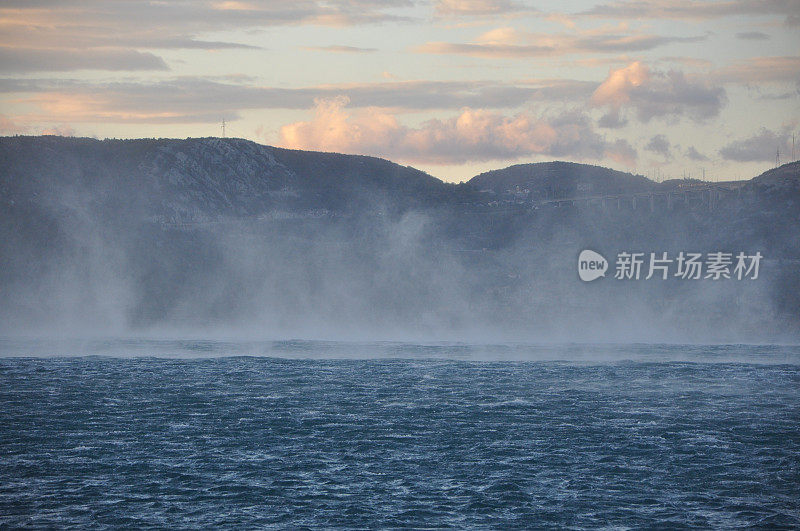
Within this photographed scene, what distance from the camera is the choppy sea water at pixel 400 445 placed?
51.2 meters

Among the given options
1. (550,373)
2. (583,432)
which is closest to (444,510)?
(583,432)

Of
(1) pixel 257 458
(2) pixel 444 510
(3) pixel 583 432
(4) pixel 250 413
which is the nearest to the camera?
(2) pixel 444 510

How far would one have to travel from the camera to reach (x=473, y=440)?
72.2m

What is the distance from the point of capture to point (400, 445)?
70.1 meters

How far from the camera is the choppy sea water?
51.2 meters

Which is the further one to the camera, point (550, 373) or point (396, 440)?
point (550, 373)

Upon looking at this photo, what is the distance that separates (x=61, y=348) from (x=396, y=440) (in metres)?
109

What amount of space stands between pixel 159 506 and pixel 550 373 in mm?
75047

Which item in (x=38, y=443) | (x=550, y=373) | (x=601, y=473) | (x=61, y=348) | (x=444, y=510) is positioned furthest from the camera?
(x=61, y=348)

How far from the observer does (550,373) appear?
12069 centimetres

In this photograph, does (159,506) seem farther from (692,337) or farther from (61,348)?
(692,337)

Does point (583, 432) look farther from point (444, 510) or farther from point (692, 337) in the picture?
point (692, 337)

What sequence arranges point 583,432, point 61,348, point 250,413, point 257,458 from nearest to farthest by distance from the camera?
point 257,458
point 583,432
point 250,413
point 61,348

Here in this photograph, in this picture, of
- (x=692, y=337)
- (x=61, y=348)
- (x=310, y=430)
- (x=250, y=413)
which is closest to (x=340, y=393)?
(x=250, y=413)
